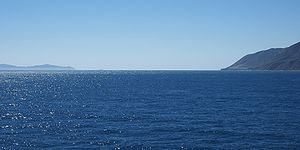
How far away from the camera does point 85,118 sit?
76.5 metres

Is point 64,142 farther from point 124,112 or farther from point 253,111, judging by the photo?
point 253,111

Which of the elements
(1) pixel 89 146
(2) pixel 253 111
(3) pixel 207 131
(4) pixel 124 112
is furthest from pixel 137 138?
(2) pixel 253 111

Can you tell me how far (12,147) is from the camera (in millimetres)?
51094

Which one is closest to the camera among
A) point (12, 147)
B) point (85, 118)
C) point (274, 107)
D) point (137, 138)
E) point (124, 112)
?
point (12, 147)

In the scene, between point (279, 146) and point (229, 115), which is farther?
point (229, 115)

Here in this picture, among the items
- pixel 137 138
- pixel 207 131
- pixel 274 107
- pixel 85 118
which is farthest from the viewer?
pixel 274 107

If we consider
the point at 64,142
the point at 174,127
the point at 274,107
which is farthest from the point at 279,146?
the point at 274,107

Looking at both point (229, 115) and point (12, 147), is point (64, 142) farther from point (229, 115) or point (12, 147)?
point (229, 115)

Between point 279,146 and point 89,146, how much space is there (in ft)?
86.1

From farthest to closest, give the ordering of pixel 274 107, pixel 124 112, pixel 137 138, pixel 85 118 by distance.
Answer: pixel 274 107
pixel 124 112
pixel 85 118
pixel 137 138

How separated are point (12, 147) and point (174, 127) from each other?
26970 millimetres

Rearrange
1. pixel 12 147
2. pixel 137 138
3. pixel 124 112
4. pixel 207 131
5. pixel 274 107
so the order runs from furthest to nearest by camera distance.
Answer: pixel 274 107 < pixel 124 112 < pixel 207 131 < pixel 137 138 < pixel 12 147

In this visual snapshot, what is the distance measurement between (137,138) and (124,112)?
29.3 m

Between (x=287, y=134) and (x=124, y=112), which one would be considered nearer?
(x=287, y=134)
